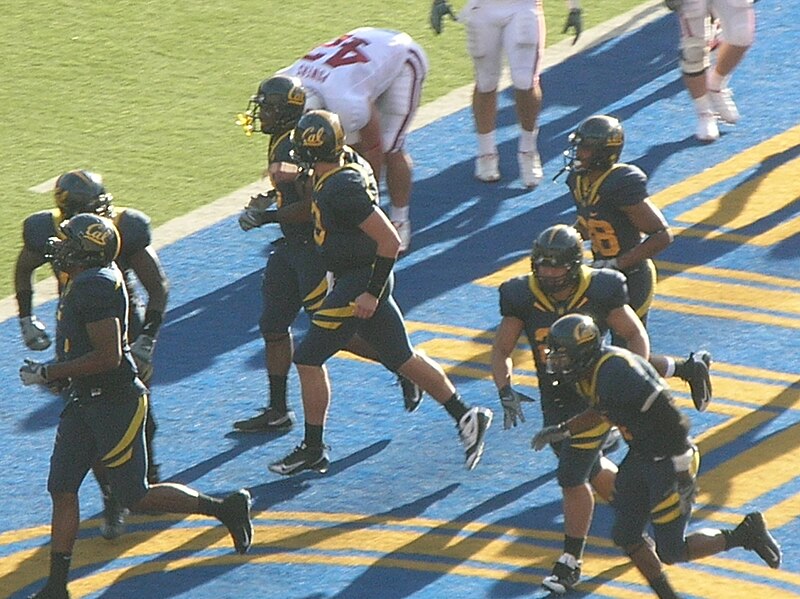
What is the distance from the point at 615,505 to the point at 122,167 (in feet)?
23.1

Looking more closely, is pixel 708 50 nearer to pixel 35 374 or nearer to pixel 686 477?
pixel 686 477

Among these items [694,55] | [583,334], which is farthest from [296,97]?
[694,55]

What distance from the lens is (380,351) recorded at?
989 cm

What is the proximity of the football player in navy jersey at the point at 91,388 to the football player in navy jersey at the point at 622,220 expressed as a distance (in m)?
2.57

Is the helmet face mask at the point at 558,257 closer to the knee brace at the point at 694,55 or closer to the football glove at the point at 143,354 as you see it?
the football glove at the point at 143,354

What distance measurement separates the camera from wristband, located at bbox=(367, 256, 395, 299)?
9484mm

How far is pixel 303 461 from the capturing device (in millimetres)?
9914

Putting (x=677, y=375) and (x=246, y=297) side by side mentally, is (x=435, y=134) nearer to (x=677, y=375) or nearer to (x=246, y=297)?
(x=246, y=297)

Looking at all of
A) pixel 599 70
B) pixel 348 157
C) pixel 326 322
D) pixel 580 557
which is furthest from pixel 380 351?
pixel 599 70

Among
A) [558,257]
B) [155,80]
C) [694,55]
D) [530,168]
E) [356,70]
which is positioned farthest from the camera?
[155,80]

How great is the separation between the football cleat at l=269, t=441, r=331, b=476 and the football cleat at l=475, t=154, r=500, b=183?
4.33m

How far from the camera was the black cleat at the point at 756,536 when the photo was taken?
27.3 feet

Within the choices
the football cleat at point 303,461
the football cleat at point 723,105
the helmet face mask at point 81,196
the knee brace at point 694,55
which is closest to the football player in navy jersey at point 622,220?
the football cleat at point 303,461

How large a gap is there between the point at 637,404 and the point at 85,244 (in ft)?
8.77
